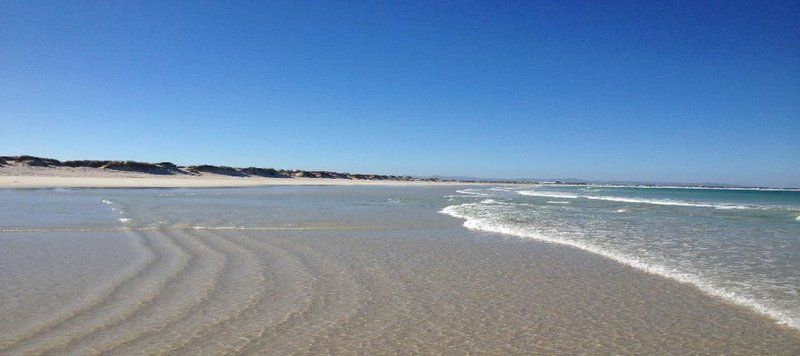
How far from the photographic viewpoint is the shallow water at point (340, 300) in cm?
462

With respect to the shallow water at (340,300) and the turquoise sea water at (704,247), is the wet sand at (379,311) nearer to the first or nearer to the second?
the shallow water at (340,300)

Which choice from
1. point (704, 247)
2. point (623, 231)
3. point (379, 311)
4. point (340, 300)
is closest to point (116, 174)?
point (623, 231)

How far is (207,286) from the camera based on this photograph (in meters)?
6.52

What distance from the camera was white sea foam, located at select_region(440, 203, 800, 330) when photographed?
584cm

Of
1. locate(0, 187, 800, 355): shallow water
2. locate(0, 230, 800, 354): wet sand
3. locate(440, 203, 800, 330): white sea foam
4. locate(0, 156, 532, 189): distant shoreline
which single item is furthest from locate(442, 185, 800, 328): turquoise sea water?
locate(0, 156, 532, 189): distant shoreline

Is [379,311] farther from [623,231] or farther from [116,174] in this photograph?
[116,174]

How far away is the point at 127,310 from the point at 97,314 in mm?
277

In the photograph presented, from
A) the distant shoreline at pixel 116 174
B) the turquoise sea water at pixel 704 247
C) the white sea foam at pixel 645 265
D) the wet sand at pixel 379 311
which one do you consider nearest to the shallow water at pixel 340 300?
the wet sand at pixel 379 311

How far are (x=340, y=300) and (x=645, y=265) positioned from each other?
5616 mm

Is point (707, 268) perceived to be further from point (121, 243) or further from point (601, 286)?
point (121, 243)

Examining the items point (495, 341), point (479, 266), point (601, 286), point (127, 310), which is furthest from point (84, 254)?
point (601, 286)

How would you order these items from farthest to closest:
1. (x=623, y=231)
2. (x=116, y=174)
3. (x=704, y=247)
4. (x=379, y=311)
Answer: (x=116, y=174) → (x=623, y=231) → (x=704, y=247) → (x=379, y=311)

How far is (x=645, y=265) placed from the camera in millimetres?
8672

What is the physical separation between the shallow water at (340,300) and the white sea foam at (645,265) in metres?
0.28
